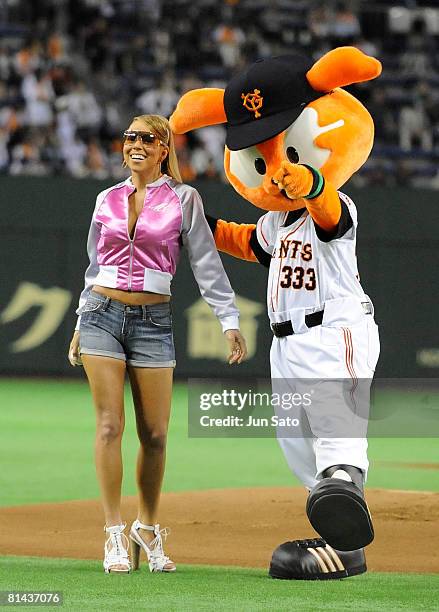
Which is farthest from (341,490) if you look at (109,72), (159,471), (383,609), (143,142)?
(109,72)

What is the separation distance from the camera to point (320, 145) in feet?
18.0

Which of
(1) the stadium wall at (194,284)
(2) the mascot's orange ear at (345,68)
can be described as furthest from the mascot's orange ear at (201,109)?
(1) the stadium wall at (194,284)

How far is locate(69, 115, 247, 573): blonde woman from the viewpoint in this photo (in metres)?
5.17

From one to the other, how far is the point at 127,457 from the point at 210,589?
191 inches

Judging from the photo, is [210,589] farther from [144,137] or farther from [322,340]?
[144,137]

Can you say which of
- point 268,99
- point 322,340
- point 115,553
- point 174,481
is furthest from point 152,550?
point 174,481

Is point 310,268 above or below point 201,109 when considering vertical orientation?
below

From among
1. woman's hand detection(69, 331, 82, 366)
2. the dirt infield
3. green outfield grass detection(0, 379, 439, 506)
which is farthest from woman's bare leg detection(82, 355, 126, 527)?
green outfield grass detection(0, 379, 439, 506)

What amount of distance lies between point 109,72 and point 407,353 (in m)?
6.32

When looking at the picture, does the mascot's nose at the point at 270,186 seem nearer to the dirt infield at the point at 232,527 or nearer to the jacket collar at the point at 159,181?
the jacket collar at the point at 159,181

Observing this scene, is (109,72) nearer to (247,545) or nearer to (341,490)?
(247,545)

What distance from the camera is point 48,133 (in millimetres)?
16391

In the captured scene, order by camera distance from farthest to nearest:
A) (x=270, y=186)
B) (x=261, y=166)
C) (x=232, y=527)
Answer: (x=232, y=527) → (x=261, y=166) → (x=270, y=186)

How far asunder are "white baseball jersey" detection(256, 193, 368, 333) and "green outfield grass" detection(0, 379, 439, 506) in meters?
3.02
